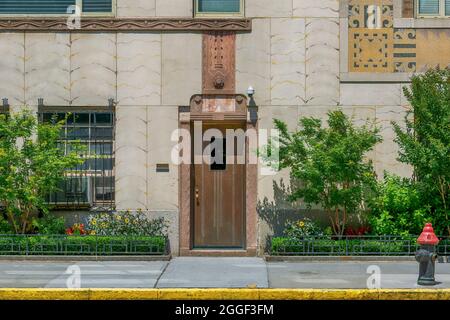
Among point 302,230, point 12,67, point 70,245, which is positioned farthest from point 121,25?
point 302,230

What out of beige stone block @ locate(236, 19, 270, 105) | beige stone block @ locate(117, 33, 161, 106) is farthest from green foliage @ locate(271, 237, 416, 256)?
beige stone block @ locate(117, 33, 161, 106)

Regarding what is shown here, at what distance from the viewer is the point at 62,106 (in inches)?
689

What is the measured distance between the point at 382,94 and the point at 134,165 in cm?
545

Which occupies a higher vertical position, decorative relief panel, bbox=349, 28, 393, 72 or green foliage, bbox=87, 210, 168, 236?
decorative relief panel, bbox=349, 28, 393, 72

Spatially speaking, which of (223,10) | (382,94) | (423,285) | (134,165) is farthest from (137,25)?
(423,285)

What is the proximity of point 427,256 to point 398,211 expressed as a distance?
365 centimetres

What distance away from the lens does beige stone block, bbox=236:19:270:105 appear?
17.4 meters

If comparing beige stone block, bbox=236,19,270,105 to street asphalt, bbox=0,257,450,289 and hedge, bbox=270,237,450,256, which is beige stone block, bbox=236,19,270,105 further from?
street asphalt, bbox=0,257,450,289

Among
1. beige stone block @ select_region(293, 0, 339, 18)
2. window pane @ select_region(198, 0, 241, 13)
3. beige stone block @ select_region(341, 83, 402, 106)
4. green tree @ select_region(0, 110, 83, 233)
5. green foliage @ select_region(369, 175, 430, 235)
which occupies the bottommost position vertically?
green foliage @ select_region(369, 175, 430, 235)

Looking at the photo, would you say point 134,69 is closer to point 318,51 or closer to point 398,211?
point 318,51

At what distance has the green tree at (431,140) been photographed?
52.2 ft

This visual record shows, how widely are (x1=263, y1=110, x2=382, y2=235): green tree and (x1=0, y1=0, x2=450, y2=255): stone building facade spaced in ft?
2.62
